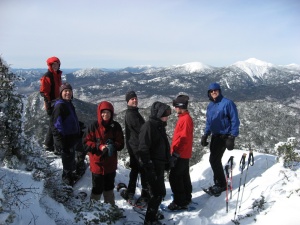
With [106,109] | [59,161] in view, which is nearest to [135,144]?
[106,109]

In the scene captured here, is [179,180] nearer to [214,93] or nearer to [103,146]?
[103,146]

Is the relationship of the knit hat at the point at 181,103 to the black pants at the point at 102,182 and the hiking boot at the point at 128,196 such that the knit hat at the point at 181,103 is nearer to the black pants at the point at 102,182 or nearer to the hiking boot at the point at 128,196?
the black pants at the point at 102,182

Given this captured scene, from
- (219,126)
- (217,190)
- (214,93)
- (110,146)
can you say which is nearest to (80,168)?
(110,146)

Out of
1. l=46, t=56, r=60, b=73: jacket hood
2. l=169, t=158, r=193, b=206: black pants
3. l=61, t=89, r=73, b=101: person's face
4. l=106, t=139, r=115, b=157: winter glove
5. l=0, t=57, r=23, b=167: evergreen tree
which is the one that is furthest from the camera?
l=46, t=56, r=60, b=73: jacket hood

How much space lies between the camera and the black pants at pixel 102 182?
260 inches

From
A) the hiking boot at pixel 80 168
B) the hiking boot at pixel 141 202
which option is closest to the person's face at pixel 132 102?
the hiking boot at pixel 141 202

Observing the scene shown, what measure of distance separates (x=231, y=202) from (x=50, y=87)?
6327mm

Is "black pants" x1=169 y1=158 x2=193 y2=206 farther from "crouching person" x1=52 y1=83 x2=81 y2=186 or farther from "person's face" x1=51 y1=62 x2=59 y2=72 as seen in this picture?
"person's face" x1=51 y1=62 x2=59 y2=72

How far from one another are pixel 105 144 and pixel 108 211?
62.8 inches

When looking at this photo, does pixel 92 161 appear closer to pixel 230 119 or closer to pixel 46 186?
pixel 46 186

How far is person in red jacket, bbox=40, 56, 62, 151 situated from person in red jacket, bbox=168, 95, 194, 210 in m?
3.57

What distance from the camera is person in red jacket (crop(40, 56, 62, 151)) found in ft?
24.7

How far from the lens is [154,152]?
246 inches

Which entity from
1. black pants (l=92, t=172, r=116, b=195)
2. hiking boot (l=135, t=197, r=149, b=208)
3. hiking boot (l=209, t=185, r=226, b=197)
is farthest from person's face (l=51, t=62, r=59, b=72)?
hiking boot (l=209, t=185, r=226, b=197)
